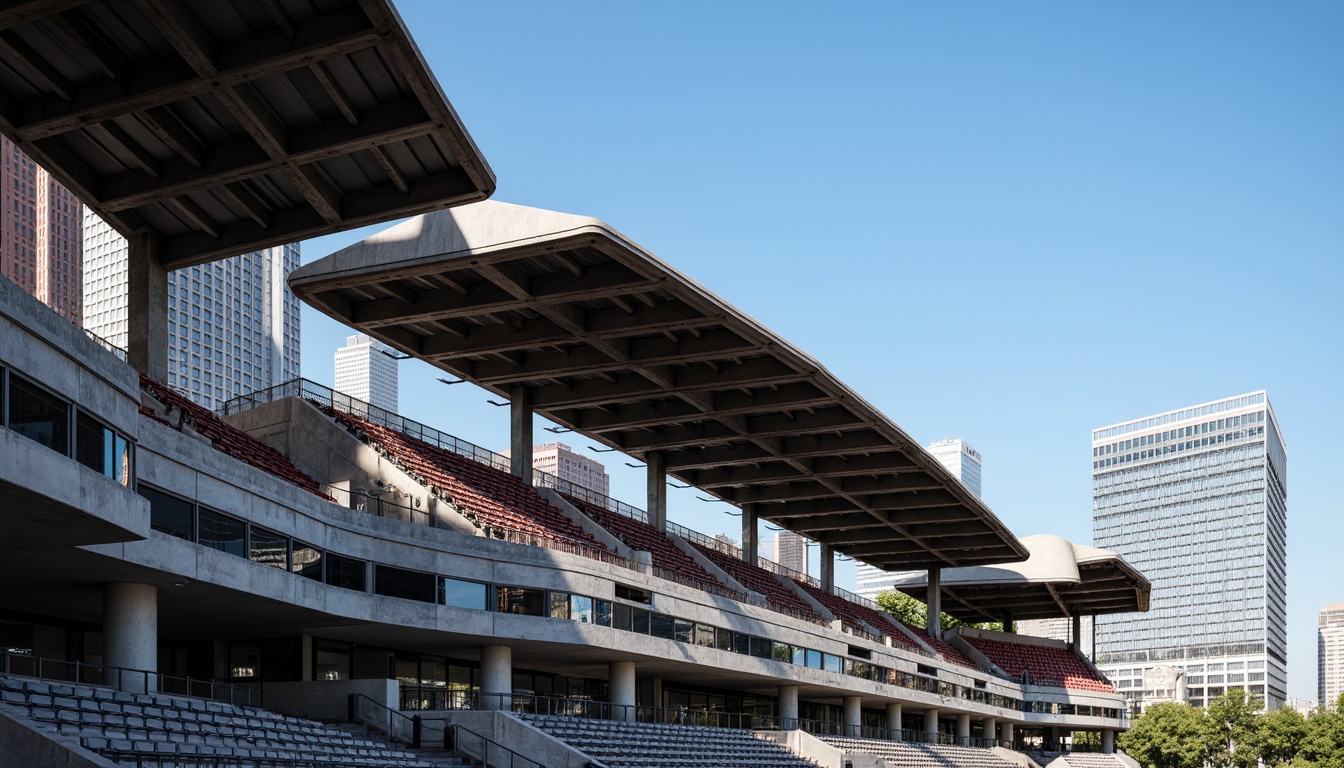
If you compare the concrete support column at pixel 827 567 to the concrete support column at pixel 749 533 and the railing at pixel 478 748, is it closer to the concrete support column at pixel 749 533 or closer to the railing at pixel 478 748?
the concrete support column at pixel 749 533

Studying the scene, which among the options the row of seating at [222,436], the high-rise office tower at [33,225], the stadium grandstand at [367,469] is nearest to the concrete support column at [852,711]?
the stadium grandstand at [367,469]

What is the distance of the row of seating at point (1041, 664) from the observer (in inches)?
3538

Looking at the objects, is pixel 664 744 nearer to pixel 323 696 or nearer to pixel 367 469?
pixel 323 696

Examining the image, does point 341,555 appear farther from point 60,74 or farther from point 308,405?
point 60,74

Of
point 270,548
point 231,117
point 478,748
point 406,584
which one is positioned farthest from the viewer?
point 406,584

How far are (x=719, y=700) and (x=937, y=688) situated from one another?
56.8 ft

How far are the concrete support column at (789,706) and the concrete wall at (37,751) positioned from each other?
41077mm

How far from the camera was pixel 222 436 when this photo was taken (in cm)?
3438

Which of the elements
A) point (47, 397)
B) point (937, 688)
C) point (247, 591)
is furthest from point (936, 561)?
point (47, 397)

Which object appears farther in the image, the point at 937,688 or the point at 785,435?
the point at 937,688

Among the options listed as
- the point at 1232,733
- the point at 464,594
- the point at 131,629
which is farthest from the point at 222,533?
the point at 1232,733

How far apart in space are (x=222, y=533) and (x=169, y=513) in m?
1.94

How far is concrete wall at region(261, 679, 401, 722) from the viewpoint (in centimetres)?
3447

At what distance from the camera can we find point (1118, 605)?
3935 inches
